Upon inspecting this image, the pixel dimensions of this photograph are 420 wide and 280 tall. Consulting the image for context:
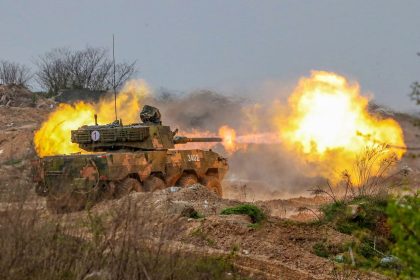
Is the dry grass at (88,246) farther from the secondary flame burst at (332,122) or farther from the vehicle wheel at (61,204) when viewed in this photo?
the secondary flame burst at (332,122)

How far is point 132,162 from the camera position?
1969 centimetres

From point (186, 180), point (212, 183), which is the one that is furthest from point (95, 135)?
point (212, 183)

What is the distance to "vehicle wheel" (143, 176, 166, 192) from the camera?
20255mm

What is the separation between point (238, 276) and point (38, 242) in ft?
11.2

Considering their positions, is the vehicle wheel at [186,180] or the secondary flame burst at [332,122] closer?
the vehicle wheel at [186,180]

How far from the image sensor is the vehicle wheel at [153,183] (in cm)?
2025

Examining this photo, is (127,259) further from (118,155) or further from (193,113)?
(193,113)

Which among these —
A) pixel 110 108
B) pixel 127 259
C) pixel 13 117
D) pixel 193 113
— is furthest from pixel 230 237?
pixel 13 117

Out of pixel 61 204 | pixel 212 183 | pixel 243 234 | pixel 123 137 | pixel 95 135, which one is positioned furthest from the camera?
pixel 212 183

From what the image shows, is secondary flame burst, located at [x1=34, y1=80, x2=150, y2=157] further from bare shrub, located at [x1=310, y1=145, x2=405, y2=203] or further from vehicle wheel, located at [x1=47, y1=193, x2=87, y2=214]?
vehicle wheel, located at [x1=47, y1=193, x2=87, y2=214]

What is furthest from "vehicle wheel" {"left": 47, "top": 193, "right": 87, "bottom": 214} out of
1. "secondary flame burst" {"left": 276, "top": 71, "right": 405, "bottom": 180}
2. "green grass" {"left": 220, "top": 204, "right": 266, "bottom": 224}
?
"secondary flame burst" {"left": 276, "top": 71, "right": 405, "bottom": 180}

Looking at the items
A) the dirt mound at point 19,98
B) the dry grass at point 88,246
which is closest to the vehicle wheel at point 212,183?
the dry grass at point 88,246

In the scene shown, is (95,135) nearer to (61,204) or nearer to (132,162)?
(132,162)

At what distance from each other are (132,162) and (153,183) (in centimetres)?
105
